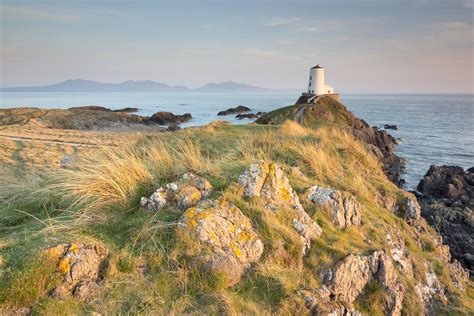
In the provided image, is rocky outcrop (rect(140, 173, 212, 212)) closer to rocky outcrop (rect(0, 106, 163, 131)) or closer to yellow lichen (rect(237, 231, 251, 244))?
yellow lichen (rect(237, 231, 251, 244))

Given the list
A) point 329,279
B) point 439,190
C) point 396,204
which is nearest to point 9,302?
point 329,279

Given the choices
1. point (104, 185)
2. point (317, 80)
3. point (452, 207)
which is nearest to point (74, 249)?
point (104, 185)

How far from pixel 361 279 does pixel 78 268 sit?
413cm

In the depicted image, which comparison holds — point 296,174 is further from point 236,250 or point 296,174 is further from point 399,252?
point 236,250

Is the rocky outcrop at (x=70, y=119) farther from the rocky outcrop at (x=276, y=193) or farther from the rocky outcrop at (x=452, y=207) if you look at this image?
the rocky outcrop at (x=452, y=207)

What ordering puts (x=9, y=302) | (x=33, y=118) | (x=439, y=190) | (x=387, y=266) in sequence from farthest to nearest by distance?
(x=33, y=118) < (x=439, y=190) < (x=387, y=266) < (x=9, y=302)

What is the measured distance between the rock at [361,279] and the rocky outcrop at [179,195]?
2.34 metres

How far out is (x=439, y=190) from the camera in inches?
815

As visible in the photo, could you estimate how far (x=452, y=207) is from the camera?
16797 mm

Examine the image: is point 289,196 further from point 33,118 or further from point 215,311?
point 33,118

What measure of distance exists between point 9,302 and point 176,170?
3296mm

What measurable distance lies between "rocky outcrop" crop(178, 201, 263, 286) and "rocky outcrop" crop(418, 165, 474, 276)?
1038 centimetres

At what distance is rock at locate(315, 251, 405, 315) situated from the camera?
455 cm

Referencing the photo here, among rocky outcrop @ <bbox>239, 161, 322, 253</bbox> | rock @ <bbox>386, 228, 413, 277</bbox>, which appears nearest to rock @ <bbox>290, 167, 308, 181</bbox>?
rocky outcrop @ <bbox>239, 161, 322, 253</bbox>
